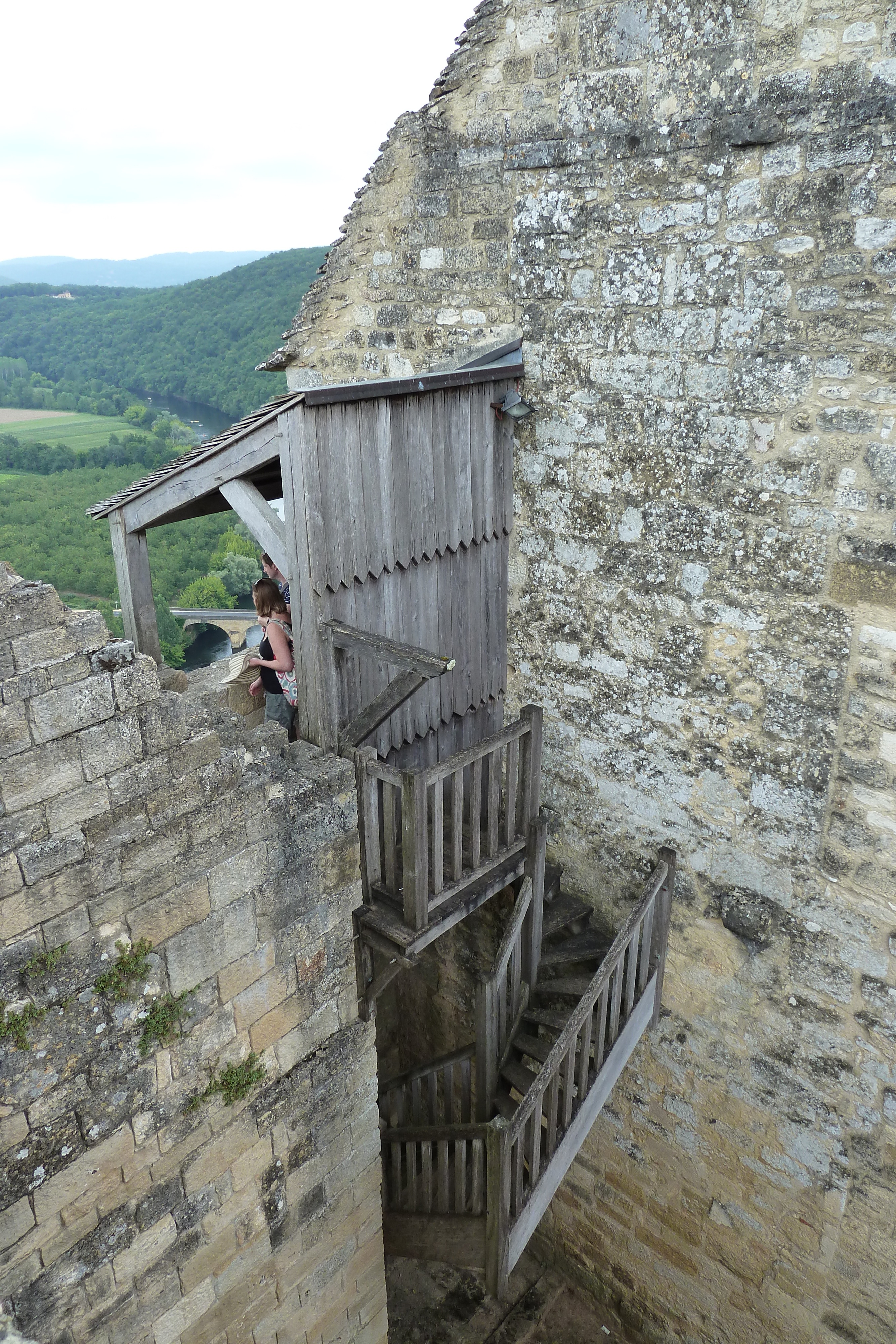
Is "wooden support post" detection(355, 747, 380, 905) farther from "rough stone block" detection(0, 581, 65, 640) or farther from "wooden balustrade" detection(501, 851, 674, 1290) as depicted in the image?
"rough stone block" detection(0, 581, 65, 640)

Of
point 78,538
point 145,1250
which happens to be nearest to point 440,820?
point 145,1250

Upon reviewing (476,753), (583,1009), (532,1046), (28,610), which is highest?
(28,610)

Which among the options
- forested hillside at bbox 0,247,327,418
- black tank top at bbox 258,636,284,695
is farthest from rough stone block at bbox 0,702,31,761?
forested hillside at bbox 0,247,327,418

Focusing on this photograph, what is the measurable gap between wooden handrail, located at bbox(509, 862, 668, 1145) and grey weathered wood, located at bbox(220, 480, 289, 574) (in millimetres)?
2447

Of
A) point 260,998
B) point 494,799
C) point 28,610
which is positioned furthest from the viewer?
point 494,799

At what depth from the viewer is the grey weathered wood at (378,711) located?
369cm

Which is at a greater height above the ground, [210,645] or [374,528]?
[374,528]

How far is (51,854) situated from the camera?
2633mm

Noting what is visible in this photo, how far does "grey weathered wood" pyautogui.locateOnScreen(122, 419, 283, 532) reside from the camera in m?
3.53

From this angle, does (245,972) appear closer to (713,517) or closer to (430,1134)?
(430,1134)

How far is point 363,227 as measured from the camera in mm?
4906

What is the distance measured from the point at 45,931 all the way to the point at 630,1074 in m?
3.83

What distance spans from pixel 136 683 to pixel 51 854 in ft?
1.92

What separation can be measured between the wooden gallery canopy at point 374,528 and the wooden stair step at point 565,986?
1.45 metres
